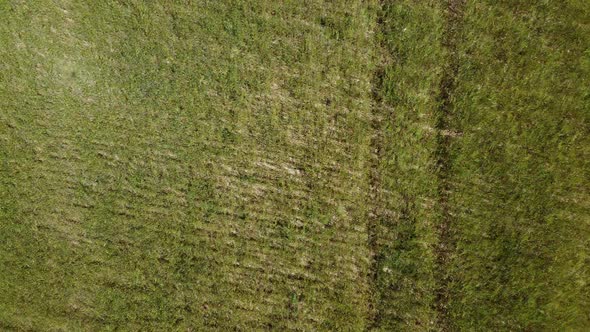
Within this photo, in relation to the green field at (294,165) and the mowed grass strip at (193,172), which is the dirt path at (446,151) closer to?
the green field at (294,165)

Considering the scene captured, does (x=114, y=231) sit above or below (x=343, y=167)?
below

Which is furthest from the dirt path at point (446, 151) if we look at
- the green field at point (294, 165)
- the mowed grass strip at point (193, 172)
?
the mowed grass strip at point (193, 172)

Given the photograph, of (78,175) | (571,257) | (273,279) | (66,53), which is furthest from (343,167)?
(66,53)

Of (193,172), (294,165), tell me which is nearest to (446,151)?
(294,165)

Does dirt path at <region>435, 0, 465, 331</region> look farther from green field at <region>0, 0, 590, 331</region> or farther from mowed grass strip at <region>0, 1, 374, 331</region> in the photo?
mowed grass strip at <region>0, 1, 374, 331</region>

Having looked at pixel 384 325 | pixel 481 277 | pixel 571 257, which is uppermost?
pixel 571 257

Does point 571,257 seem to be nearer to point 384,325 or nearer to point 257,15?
point 384,325

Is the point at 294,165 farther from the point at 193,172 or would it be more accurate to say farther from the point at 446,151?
the point at 446,151

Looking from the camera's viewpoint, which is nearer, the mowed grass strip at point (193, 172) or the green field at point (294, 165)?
the green field at point (294, 165)
